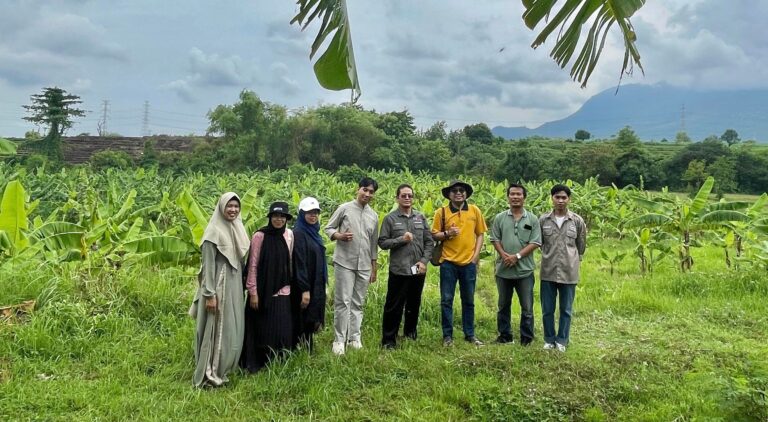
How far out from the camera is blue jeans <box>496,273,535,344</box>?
474 centimetres

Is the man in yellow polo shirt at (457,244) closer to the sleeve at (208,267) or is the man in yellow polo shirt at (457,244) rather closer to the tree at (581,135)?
the sleeve at (208,267)

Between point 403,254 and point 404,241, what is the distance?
0.12m

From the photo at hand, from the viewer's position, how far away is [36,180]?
1544 centimetres

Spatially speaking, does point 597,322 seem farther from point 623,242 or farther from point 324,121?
point 324,121

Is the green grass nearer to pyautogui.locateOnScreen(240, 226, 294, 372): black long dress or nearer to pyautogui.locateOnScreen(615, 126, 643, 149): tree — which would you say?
pyautogui.locateOnScreen(240, 226, 294, 372): black long dress

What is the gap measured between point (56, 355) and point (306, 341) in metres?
1.90

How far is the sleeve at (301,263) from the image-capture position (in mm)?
4230

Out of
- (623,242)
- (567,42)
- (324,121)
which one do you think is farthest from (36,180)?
(324,121)

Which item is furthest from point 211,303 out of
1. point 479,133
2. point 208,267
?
point 479,133

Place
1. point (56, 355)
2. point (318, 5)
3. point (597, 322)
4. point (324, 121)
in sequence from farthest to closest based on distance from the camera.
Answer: point (324, 121) < point (597, 322) < point (56, 355) < point (318, 5)

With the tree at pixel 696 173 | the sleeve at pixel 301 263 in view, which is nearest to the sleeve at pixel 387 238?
the sleeve at pixel 301 263

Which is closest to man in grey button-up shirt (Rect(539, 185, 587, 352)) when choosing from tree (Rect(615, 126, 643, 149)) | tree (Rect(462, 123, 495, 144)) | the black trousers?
the black trousers

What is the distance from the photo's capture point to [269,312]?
415 centimetres

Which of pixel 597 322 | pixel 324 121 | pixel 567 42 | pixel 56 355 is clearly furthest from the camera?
pixel 324 121
